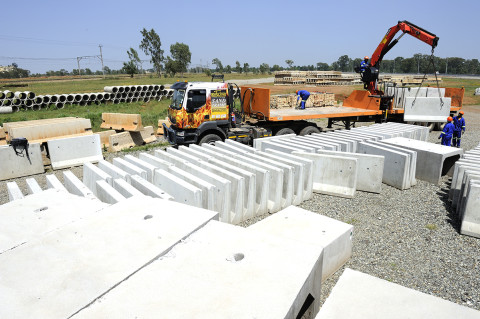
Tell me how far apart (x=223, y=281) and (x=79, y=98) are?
22107 mm

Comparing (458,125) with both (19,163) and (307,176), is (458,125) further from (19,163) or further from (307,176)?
(19,163)

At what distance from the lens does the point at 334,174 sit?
7.60m

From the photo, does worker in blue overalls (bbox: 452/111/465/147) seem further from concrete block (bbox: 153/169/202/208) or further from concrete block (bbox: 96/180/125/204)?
concrete block (bbox: 96/180/125/204)

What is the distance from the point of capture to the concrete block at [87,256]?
2.25 m

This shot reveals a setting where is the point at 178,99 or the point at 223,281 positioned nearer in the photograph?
the point at 223,281

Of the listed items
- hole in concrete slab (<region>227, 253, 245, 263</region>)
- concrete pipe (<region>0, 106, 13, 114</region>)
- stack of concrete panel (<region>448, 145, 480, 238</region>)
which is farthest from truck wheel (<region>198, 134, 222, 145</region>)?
concrete pipe (<region>0, 106, 13, 114</region>)

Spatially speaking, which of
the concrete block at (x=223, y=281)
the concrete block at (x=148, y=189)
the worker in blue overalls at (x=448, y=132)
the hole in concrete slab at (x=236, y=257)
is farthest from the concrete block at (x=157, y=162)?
the worker in blue overalls at (x=448, y=132)

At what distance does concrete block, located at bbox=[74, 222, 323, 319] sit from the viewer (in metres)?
2.14

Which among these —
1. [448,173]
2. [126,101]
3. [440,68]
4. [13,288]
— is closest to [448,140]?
[448,173]

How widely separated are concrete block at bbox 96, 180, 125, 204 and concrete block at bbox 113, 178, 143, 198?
0.14 m

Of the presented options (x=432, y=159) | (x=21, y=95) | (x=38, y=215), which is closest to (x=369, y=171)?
(x=432, y=159)

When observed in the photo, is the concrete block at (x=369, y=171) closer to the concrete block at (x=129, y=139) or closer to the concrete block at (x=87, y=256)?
the concrete block at (x=87, y=256)

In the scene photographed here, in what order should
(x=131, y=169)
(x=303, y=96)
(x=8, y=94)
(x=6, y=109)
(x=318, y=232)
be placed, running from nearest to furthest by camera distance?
(x=318, y=232), (x=131, y=169), (x=303, y=96), (x=6, y=109), (x=8, y=94)

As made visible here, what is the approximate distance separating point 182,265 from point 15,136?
9.63 metres
